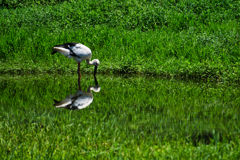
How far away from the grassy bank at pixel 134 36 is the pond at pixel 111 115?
822mm

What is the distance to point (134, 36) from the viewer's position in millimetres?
10188

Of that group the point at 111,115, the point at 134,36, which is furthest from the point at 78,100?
the point at 134,36

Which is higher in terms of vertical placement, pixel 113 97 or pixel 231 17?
pixel 231 17

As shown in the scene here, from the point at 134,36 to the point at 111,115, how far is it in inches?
218

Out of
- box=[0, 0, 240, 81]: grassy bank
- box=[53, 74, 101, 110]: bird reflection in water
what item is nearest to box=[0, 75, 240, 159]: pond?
box=[53, 74, 101, 110]: bird reflection in water

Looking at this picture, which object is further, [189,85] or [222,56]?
[222,56]

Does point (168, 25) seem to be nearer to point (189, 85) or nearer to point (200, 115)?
point (189, 85)

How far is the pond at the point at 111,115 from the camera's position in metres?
3.74

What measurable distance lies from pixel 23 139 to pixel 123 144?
1.15m

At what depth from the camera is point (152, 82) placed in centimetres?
770

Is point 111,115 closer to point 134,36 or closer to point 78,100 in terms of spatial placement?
point 78,100

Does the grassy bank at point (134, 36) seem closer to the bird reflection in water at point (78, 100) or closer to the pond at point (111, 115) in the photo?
the pond at point (111, 115)

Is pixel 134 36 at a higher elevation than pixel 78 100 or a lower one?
higher

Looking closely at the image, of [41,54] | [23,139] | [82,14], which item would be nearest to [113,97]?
[23,139]
